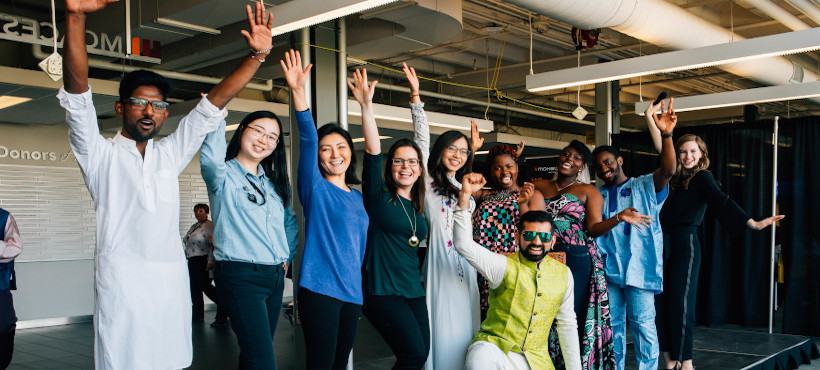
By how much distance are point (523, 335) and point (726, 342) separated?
340 cm

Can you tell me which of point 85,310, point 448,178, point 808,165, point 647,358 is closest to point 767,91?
point 808,165

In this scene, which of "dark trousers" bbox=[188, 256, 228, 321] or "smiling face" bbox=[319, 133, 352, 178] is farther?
"dark trousers" bbox=[188, 256, 228, 321]

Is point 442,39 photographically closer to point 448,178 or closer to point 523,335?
point 448,178

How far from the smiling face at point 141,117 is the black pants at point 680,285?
3485mm

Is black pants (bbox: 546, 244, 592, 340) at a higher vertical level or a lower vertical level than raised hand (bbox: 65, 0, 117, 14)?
lower

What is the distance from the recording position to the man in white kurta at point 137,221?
6.79 ft

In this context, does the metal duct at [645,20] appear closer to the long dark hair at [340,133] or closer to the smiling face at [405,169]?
the smiling face at [405,169]

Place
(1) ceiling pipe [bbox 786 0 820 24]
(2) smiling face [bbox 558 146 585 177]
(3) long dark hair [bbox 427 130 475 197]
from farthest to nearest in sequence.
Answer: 1. (1) ceiling pipe [bbox 786 0 820 24]
2. (2) smiling face [bbox 558 146 585 177]
3. (3) long dark hair [bbox 427 130 475 197]

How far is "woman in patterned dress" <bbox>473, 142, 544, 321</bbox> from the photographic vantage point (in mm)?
3430

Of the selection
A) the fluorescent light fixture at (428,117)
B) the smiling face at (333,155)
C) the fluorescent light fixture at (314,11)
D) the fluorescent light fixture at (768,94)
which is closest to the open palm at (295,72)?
the smiling face at (333,155)

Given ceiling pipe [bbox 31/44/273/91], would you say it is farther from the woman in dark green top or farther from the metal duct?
the woman in dark green top

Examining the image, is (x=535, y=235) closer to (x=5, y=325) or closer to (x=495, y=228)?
(x=495, y=228)

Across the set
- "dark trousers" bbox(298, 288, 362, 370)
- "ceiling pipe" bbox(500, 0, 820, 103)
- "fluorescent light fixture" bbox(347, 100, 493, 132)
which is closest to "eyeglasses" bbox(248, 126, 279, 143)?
"dark trousers" bbox(298, 288, 362, 370)

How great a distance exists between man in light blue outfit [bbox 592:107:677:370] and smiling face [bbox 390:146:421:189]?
1.70 metres
